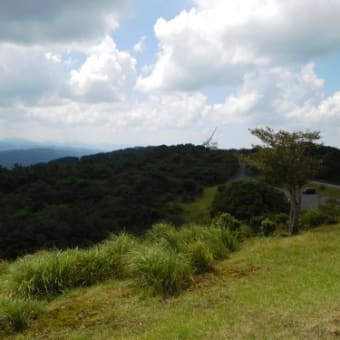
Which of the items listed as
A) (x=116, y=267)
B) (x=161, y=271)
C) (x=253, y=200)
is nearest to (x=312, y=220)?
(x=116, y=267)

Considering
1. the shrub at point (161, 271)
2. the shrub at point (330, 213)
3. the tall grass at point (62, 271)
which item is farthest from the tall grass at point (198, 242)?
the shrub at point (330, 213)

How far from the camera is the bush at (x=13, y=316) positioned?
19.5 ft

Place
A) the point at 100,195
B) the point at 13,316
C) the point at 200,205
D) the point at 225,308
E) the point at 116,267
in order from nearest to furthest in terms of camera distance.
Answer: the point at 225,308 → the point at 13,316 → the point at 116,267 → the point at 200,205 → the point at 100,195

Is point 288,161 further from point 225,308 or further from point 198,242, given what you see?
point 225,308

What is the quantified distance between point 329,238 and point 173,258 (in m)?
5.03

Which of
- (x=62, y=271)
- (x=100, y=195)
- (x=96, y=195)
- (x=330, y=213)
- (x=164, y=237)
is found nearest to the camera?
(x=62, y=271)

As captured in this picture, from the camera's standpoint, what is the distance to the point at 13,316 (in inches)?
237

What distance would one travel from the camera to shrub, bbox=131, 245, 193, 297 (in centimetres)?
696

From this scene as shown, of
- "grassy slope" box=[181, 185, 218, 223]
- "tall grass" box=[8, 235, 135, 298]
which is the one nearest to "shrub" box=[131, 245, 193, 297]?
"tall grass" box=[8, 235, 135, 298]

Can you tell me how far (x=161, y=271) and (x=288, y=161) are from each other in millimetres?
6042

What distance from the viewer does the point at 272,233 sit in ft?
42.8

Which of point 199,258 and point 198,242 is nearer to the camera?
point 199,258

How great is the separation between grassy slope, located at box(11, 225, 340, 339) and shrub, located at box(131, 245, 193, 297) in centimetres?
22

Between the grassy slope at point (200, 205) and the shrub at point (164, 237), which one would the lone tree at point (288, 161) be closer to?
the shrub at point (164, 237)
